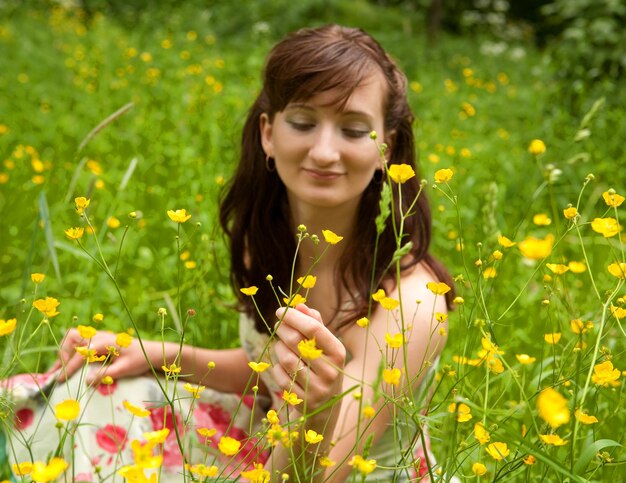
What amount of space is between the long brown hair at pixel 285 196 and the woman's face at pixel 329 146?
1.0 inches

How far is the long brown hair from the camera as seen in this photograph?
141cm

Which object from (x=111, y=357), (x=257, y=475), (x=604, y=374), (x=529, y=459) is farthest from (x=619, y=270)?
(x=111, y=357)

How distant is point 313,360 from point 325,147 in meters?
0.48

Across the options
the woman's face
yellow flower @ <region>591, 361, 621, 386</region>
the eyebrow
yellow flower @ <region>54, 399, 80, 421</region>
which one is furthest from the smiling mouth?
yellow flower @ <region>54, 399, 80, 421</region>

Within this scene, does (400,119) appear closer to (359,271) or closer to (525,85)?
(359,271)

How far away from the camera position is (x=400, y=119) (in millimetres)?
1547

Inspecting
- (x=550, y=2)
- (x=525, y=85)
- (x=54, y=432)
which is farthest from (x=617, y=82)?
(x=550, y=2)

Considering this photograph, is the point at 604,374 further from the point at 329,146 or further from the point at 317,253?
the point at 317,253

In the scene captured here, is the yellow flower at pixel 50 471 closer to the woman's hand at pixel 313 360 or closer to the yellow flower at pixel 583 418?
the woman's hand at pixel 313 360

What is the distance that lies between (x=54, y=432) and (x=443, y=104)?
12.1 ft

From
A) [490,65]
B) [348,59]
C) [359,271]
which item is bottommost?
[490,65]

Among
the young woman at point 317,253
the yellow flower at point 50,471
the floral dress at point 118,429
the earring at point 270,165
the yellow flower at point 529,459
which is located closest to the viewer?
the yellow flower at point 50,471

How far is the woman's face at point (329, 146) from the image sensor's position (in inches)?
54.1

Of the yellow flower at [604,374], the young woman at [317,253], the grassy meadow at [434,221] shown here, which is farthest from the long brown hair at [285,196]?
the yellow flower at [604,374]
